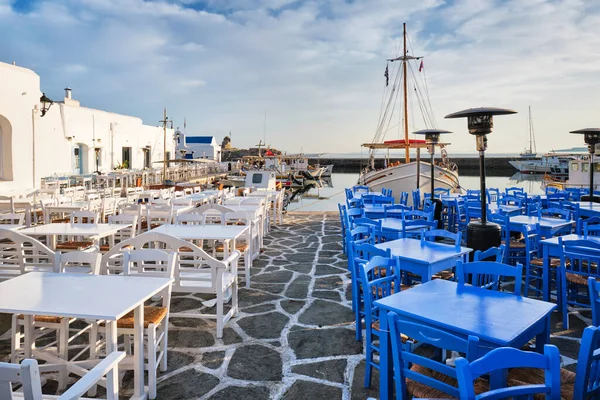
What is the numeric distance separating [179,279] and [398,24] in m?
16.5

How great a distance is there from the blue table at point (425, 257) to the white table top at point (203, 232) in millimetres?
2014

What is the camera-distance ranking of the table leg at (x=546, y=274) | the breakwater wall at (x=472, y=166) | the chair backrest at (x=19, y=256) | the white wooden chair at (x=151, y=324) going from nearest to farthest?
the white wooden chair at (x=151, y=324)
the chair backrest at (x=19, y=256)
the table leg at (x=546, y=274)
the breakwater wall at (x=472, y=166)

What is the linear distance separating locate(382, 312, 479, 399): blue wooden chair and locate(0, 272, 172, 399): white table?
1.57 m

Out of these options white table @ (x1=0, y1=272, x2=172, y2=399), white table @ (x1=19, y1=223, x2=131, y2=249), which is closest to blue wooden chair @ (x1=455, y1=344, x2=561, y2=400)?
white table @ (x1=0, y1=272, x2=172, y2=399)

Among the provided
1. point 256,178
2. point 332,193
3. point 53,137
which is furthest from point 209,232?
point 332,193

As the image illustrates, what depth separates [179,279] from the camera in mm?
4340

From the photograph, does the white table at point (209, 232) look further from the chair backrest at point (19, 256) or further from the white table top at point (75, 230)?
the chair backrest at point (19, 256)

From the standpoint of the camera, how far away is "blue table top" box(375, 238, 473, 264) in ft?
13.2

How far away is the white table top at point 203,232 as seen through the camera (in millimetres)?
5309

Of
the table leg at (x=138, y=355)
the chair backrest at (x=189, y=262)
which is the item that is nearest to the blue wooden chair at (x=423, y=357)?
the table leg at (x=138, y=355)

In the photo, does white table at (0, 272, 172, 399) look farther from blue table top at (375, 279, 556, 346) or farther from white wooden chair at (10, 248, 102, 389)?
blue table top at (375, 279, 556, 346)

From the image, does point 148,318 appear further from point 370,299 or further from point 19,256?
point 19,256

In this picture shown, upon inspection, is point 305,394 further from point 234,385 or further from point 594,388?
point 594,388

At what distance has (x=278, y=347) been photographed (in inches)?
158
